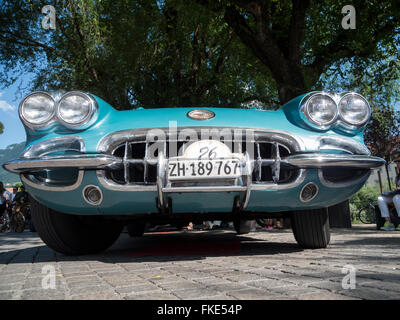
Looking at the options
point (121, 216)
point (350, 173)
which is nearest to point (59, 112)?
point (121, 216)

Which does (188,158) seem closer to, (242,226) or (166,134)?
(166,134)

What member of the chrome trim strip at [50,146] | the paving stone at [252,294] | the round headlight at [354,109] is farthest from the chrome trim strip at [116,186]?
the round headlight at [354,109]

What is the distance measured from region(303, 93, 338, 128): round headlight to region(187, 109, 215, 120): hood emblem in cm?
67

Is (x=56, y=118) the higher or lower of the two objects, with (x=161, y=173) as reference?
higher

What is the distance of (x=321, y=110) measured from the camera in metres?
2.74

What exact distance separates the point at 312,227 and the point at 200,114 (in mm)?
1295

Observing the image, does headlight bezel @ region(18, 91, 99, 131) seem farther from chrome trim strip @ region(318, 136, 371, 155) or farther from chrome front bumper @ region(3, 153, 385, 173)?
chrome trim strip @ region(318, 136, 371, 155)

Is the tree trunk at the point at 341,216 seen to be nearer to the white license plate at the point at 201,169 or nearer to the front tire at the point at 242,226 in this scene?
A: the front tire at the point at 242,226

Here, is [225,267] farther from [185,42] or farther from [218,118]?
[185,42]

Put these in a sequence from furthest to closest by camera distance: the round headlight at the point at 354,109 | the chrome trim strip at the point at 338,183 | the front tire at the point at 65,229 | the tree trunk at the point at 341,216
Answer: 1. the tree trunk at the point at 341,216
2. the front tire at the point at 65,229
3. the round headlight at the point at 354,109
4. the chrome trim strip at the point at 338,183

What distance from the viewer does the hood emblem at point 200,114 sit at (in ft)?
8.82

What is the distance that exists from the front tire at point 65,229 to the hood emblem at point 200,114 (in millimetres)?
1092

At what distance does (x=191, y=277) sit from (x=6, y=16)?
10.1 m

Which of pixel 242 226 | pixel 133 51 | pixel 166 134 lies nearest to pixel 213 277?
pixel 166 134
